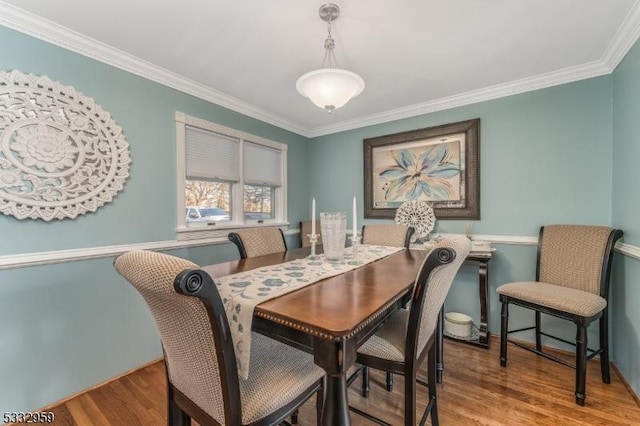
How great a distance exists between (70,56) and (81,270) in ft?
4.65

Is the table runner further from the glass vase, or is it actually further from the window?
the window

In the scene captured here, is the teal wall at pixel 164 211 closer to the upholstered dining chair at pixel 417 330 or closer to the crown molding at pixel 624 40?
the crown molding at pixel 624 40

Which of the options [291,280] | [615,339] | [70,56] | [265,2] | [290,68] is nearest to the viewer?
[291,280]

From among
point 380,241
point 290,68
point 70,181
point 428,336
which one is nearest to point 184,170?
point 70,181

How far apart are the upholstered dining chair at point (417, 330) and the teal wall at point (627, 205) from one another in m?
1.45

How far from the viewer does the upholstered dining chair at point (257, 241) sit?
197 centimetres

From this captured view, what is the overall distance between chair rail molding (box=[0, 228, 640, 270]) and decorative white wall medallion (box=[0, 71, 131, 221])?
0.24m

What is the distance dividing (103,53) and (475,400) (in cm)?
340

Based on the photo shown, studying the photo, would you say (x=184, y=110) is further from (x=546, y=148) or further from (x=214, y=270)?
(x=546, y=148)

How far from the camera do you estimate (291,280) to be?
4.17 ft

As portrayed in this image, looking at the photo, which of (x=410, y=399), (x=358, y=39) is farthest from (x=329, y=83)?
(x=410, y=399)

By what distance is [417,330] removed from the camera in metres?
1.16

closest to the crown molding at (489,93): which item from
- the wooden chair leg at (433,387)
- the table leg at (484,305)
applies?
the table leg at (484,305)

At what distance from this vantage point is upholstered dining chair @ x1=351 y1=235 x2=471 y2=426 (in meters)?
Result: 1.09
